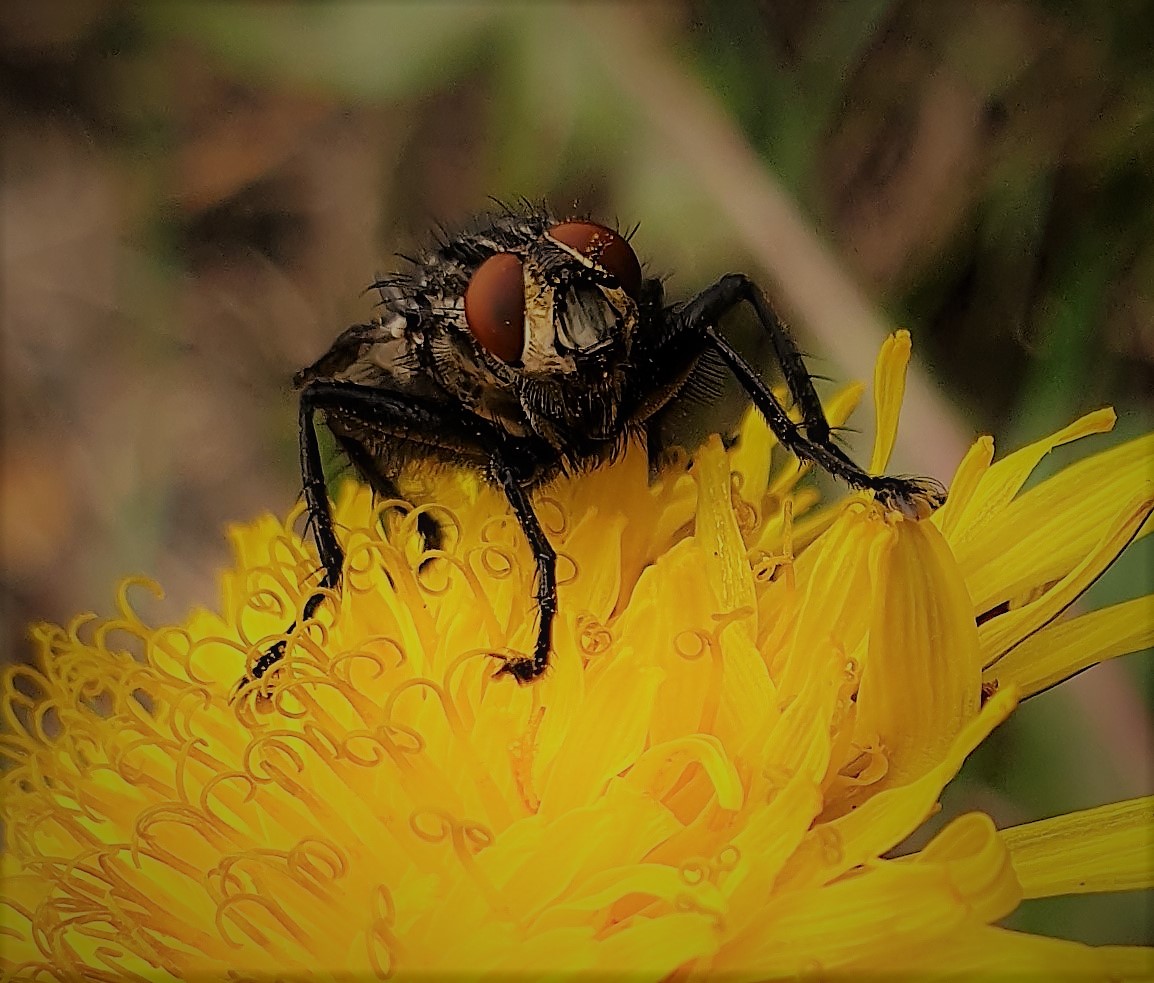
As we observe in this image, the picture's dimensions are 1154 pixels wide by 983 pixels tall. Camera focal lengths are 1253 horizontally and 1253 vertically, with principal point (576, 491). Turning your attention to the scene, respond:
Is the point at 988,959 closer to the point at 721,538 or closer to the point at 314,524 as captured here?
the point at 721,538

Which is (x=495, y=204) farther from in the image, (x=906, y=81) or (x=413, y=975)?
(x=413, y=975)

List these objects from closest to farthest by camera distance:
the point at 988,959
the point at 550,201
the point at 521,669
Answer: the point at 988,959 < the point at 521,669 < the point at 550,201

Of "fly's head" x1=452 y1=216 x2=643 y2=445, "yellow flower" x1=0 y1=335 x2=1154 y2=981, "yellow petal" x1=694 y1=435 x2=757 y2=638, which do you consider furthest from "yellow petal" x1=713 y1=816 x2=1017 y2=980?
"fly's head" x1=452 y1=216 x2=643 y2=445

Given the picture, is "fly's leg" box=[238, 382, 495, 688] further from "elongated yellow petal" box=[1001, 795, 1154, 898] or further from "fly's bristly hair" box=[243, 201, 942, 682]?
"elongated yellow petal" box=[1001, 795, 1154, 898]

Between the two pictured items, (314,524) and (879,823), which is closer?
(879,823)

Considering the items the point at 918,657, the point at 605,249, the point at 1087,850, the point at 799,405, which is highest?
the point at 605,249

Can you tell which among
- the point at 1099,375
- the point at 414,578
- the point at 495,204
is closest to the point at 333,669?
the point at 414,578

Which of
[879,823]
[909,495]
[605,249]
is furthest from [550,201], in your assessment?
[879,823]

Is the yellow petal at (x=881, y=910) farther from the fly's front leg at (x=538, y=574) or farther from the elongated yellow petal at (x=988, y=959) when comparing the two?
the fly's front leg at (x=538, y=574)
